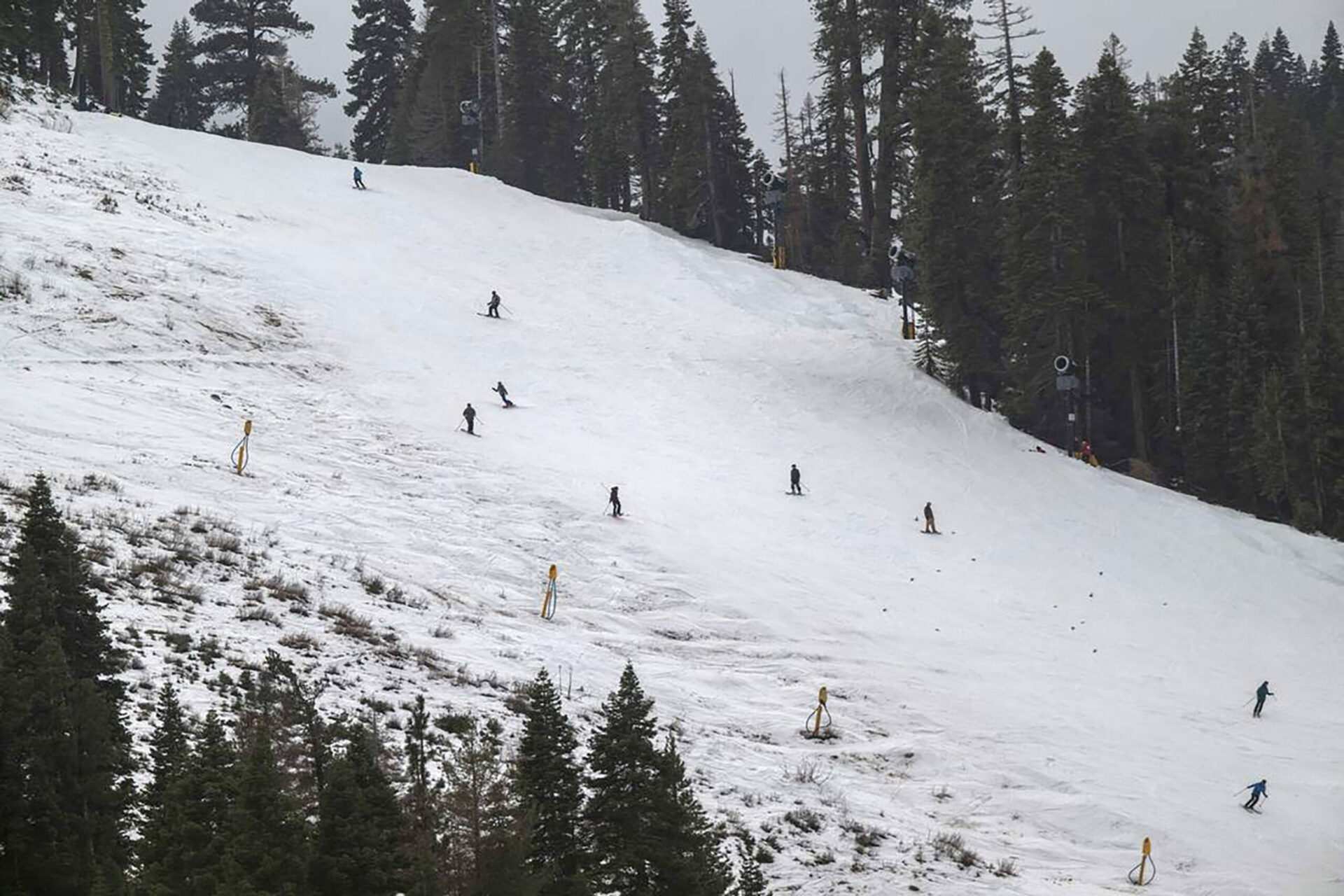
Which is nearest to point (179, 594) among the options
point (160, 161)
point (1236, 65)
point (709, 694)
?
point (709, 694)

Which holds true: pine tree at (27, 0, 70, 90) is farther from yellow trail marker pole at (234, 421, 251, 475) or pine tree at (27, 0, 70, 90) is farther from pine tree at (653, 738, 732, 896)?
pine tree at (653, 738, 732, 896)

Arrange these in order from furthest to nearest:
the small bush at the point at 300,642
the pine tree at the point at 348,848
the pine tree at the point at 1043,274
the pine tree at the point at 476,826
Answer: the pine tree at the point at 1043,274
the small bush at the point at 300,642
the pine tree at the point at 476,826
the pine tree at the point at 348,848

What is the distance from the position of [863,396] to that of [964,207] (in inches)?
330

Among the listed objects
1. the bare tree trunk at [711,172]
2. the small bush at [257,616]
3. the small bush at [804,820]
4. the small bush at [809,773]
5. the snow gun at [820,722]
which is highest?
Answer: the bare tree trunk at [711,172]

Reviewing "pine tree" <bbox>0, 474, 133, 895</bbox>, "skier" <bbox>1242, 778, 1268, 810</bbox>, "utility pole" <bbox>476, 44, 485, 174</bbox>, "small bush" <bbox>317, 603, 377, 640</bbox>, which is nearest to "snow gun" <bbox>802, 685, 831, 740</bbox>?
"skier" <bbox>1242, 778, 1268, 810</bbox>

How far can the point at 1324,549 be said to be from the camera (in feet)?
114

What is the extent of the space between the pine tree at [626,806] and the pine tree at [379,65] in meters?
74.2

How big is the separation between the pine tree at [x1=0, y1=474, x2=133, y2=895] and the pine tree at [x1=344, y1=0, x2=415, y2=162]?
73457mm

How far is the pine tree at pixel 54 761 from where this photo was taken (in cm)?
1052

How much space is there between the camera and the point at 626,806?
12328 mm

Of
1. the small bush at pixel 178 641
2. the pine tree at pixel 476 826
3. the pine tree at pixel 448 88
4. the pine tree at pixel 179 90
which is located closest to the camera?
the pine tree at pixel 476 826

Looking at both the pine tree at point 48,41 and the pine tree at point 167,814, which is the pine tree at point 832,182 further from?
the pine tree at point 167,814

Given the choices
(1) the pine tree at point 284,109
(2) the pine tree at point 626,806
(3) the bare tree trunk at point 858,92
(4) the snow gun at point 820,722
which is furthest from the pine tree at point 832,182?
(2) the pine tree at point 626,806

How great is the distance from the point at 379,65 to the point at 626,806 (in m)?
78.4
